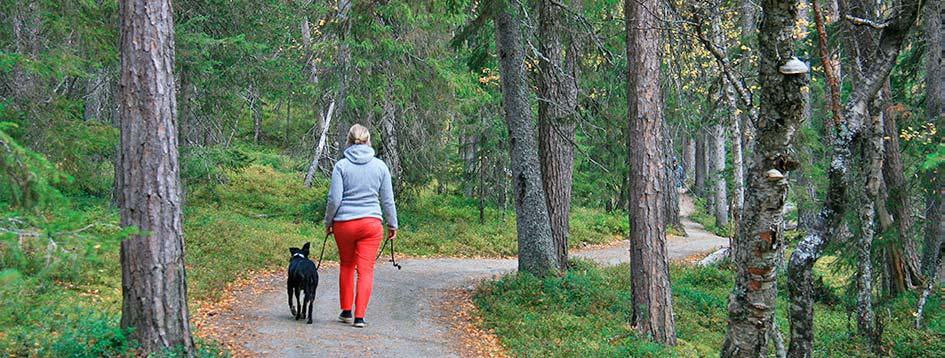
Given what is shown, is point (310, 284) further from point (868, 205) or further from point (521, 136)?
point (868, 205)

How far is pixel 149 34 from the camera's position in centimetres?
607

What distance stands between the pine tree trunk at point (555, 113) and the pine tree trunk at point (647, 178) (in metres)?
3.71

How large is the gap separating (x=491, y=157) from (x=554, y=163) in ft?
27.0

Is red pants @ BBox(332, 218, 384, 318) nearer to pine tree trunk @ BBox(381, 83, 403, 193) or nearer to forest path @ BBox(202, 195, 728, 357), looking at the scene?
forest path @ BBox(202, 195, 728, 357)

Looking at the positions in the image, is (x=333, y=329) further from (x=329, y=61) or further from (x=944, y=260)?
(x=329, y=61)

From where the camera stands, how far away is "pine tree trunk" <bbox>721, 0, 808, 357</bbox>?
564 centimetres

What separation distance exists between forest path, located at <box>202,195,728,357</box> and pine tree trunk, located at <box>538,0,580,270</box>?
1825 mm

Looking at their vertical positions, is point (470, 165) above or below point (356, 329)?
above

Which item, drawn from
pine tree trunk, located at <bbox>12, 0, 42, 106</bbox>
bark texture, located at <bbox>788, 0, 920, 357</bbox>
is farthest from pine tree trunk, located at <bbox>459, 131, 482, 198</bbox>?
bark texture, located at <bbox>788, 0, 920, 357</bbox>

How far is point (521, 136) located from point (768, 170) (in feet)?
20.4

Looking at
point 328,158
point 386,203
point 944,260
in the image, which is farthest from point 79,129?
point 328,158

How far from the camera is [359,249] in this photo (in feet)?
Answer: 26.2

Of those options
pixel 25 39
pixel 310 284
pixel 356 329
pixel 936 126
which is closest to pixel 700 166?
pixel 936 126

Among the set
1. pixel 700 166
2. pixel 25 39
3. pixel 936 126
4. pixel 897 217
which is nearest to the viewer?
pixel 936 126
